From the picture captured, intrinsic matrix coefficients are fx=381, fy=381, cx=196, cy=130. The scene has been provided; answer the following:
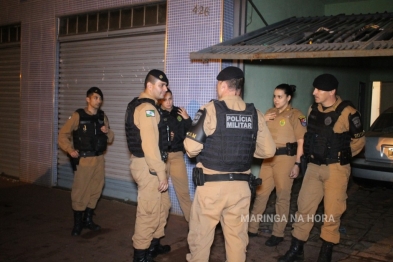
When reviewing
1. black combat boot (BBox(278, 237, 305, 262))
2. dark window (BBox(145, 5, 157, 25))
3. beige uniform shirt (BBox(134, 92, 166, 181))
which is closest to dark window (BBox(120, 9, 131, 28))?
dark window (BBox(145, 5, 157, 25))

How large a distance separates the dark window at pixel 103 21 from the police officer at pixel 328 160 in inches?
168

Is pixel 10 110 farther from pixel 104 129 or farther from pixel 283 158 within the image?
pixel 283 158

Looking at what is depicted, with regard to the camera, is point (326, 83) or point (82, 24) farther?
point (82, 24)

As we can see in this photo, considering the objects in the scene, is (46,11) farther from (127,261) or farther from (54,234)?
(127,261)

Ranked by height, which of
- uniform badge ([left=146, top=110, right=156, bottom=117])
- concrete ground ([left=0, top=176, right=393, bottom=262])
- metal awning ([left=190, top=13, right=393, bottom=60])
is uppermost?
metal awning ([left=190, top=13, right=393, bottom=60])

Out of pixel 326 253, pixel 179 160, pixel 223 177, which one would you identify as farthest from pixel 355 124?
pixel 179 160

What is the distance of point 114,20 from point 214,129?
4.33 m

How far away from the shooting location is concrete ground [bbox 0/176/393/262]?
14.2 ft

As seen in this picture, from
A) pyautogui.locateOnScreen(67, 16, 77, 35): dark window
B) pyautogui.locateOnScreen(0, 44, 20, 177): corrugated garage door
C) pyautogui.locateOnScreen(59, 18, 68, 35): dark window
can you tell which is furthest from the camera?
pyautogui.locateOnScreen(0, 44, 20, 177): corrugated garage door

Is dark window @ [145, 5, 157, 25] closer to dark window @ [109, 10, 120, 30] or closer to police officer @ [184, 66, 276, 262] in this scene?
dark window @ [109, 10, 120, 30]

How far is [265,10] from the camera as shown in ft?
21.9

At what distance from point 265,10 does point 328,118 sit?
3.35 meters

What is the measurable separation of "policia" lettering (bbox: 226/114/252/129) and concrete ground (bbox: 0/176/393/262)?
5.87 ft

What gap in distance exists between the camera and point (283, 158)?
4.61m
